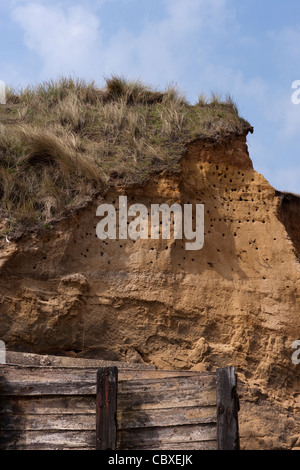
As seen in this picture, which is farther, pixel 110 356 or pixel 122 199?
pixel 122 199

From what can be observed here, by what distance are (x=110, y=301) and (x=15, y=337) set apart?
133 cm

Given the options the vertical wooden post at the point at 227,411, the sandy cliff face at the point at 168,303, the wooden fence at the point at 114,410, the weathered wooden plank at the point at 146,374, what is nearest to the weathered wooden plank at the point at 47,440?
the wooden fence at the point at 114,410

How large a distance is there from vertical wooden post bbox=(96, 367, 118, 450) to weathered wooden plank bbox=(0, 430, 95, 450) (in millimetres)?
128

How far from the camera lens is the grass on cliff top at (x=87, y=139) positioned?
8.79 metres

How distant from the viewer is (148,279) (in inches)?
329

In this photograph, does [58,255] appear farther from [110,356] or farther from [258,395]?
[258,395]

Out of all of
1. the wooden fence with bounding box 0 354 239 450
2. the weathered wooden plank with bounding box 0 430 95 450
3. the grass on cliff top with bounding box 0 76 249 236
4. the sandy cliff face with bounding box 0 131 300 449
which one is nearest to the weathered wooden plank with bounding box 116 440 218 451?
the wooden fence with bounding box 0 354 239 450

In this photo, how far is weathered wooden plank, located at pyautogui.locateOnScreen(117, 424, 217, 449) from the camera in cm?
610

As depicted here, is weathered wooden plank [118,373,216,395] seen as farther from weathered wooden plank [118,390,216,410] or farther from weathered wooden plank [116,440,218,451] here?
weathered wooden plank [116,440,218,451]

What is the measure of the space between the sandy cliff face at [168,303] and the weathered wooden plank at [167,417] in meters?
1.88

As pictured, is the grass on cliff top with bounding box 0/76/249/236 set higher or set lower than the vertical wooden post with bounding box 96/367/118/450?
higher
